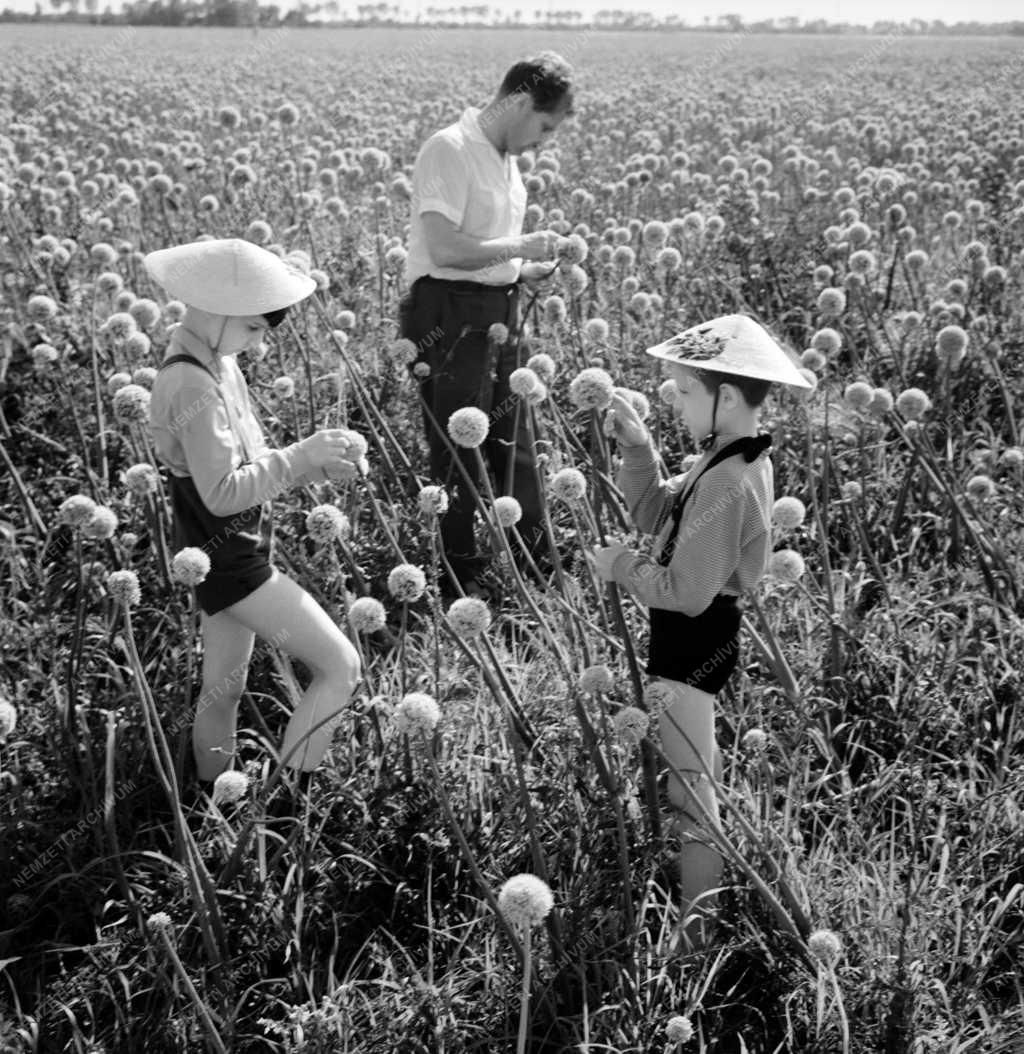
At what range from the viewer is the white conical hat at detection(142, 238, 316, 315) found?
121 inches

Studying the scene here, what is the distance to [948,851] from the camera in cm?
317

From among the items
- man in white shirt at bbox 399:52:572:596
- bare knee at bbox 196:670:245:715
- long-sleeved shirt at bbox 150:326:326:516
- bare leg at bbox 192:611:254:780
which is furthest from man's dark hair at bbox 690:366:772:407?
bare knee at bbox 196:670:245:715

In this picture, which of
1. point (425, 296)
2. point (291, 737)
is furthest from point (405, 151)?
point (291, 737)

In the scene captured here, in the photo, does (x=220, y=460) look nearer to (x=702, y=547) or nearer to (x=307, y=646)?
(x=307, y=646)

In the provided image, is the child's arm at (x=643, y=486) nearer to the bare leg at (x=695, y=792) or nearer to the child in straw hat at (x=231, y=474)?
the bare leg at (x=695, y=792)

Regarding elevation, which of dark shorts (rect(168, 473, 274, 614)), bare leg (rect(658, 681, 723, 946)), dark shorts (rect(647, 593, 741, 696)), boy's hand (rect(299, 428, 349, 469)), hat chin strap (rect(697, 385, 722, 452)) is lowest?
bare leg (rect(658, 681, 723, 946))

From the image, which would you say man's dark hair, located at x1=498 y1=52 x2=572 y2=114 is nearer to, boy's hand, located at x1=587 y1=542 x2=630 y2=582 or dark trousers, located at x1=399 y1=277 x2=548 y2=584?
dark trousers, located at x1=399 y1=277 x2=548 y2=584

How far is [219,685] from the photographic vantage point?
11.2 ft

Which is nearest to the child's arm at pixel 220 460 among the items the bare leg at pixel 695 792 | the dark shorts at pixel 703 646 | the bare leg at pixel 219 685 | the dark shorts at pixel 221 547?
the dark shorts at pixel 221 547

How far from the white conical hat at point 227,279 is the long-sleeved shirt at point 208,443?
0.46 feet

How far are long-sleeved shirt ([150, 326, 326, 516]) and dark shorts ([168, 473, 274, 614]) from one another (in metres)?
0.10

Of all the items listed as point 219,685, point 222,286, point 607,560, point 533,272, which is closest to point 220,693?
point 219,685

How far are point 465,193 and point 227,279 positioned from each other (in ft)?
4.99

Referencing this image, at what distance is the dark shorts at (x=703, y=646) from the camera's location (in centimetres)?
296
